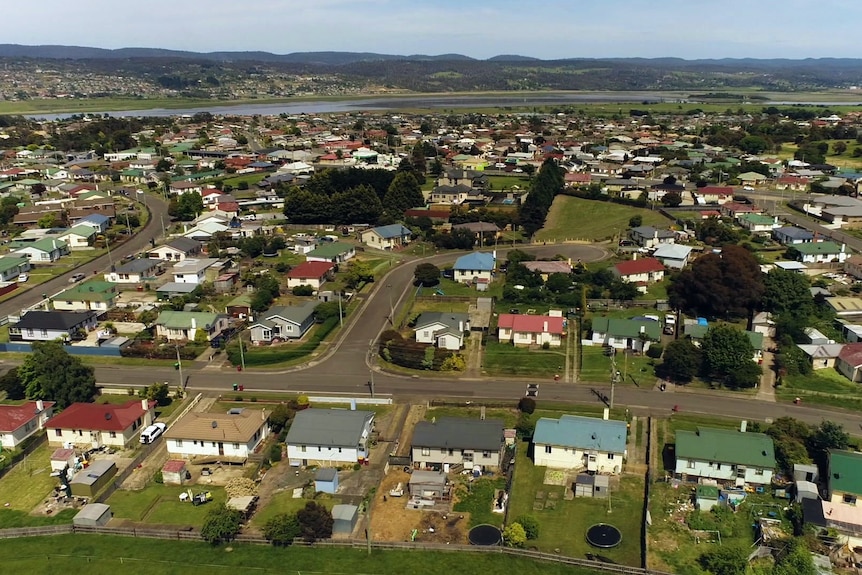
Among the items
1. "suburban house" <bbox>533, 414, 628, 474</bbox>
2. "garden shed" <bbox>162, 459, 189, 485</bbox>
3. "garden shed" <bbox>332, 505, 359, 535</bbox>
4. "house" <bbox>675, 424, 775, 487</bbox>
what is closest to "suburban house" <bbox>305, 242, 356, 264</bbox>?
"garden shed" <bbox>162, 459, 189, 485</bbox>

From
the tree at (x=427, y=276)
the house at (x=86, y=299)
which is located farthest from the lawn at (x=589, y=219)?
the house at (x=86, y=299)

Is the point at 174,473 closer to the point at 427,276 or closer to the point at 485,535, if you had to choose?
the point at 485,535

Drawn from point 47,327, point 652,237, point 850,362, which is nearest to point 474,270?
→ point 652,237

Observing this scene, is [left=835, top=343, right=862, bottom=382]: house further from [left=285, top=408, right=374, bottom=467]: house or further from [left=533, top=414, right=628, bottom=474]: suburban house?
[left=285, top=408, right=374, bottom=467]: house

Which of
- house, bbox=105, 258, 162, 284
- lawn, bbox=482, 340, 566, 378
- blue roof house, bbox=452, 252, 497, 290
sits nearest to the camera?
lawn, bbox=482, 340, 566, 378

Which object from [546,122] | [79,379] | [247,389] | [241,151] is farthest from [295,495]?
[546,122]

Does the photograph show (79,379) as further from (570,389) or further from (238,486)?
(570,389)
